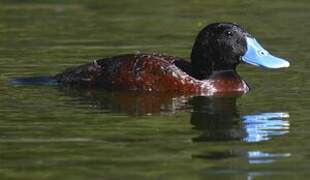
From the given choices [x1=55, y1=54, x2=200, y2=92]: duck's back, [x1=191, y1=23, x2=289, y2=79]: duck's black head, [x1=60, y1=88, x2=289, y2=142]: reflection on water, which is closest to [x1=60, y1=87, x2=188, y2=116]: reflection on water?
[x1=60, y1=88, x2=289, y2=142]: reflection on water

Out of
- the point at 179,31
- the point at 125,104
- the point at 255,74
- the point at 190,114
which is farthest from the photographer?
the point at 179,31

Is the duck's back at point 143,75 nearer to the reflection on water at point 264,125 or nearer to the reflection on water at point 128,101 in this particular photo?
the reflection on water at point 128,101

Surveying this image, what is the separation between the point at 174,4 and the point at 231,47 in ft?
21.3

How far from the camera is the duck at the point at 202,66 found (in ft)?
35.7

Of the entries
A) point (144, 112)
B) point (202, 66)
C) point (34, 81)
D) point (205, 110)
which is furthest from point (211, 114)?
point (34, 81)

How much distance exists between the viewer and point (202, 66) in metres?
11.1

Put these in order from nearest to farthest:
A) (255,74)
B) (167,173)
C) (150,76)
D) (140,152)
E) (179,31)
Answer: (167,173) → (140,152) → (150,76) → (255,74) → (179,31)

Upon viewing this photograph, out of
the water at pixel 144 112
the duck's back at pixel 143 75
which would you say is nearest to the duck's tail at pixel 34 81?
the water at pixel 144 112

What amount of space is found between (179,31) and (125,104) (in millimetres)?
4682

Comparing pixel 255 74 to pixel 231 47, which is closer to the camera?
pixel 231 47

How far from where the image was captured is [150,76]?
10.9 meters

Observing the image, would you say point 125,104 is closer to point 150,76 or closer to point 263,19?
point 150,76

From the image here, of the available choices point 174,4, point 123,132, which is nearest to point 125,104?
point 123,132

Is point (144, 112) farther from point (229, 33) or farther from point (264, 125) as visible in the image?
point (229, 33)
